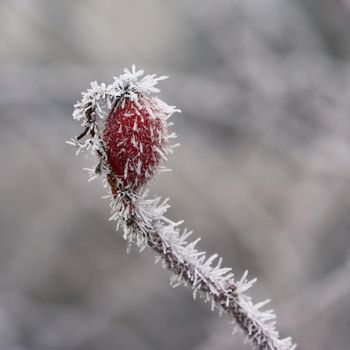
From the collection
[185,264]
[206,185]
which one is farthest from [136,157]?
[206,185]

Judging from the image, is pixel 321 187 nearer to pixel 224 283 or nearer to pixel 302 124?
pixel 302 124

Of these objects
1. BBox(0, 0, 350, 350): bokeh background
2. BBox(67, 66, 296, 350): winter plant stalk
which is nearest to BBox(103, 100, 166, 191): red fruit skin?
BBox(67, 66, 296, 350): winter plant stalk

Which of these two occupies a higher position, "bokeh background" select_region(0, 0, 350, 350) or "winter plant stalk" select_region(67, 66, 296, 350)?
"bokeh background" select_region(0, 0, 350, 350)

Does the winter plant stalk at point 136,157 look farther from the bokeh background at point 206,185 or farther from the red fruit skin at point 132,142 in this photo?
the bokeh background at point 206,185

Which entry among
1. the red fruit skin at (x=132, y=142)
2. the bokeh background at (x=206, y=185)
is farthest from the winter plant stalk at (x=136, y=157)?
the bokeh background at (x=206, y=185)

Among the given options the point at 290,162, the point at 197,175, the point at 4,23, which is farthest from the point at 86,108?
the point at 4,23

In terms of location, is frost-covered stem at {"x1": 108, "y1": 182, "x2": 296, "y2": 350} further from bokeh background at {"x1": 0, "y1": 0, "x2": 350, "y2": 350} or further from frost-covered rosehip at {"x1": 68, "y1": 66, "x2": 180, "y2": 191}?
bokeh background at {"x1": 0, "y1": 0, "x2": 350, "y2": 350}
